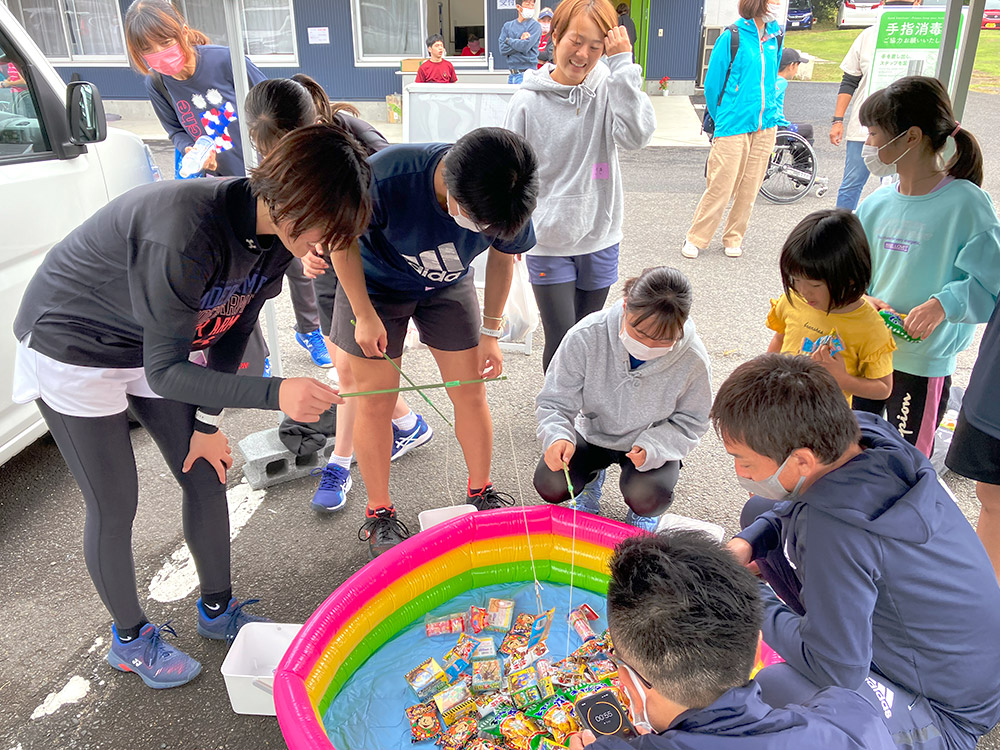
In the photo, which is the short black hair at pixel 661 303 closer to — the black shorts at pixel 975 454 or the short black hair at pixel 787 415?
the short black hair at pixel 787 415

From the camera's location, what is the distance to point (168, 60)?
11.1 ft

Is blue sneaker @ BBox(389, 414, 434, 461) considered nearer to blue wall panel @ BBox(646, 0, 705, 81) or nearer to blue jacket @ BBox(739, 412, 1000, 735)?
blue jacket @ BBox(739, 412, 1000, 735)

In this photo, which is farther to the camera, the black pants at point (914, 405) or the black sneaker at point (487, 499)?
the black sneaker at point (487, 499)

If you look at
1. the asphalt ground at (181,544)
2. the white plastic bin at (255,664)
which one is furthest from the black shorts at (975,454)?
the white plastic bin at (255,664)

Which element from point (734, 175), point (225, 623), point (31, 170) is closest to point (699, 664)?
point (225, 623)

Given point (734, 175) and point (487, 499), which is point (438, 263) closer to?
point (487, 499)

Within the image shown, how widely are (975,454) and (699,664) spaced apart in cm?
138

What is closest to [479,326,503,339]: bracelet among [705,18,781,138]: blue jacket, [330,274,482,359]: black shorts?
[330,274,482,359]: black shorts

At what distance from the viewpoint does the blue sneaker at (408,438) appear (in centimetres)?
347

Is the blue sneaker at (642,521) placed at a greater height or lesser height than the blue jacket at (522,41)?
lesser

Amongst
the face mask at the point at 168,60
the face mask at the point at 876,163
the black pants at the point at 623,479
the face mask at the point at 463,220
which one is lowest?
the black pants at the point at 623,479

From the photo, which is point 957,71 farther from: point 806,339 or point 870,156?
point 806,339

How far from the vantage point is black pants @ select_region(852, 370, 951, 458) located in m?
2.59

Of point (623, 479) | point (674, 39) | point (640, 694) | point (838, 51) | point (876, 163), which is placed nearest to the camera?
point (640, 694)
